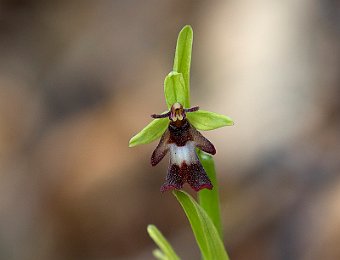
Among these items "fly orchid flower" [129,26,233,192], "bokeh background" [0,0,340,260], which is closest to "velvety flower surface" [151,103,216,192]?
"fly orchid flower" [129,26,233,192]

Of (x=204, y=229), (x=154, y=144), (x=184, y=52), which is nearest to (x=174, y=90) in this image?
(x=184, y=52)

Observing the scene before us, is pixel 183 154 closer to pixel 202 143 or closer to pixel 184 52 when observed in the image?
pixel 202 143

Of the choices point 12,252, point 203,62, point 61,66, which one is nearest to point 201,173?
point 12,252

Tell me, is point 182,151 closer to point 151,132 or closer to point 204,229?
point 151,132

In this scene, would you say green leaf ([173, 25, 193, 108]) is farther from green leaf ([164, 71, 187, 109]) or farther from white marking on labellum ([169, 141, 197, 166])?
white marking on labellum ([169, 141, 197, 166])

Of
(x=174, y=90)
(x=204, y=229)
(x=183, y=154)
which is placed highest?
(x=174, y=90)

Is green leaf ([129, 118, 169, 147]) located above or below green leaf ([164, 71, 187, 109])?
below

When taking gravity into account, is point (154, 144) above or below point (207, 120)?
above

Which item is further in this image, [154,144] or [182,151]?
[154,144]

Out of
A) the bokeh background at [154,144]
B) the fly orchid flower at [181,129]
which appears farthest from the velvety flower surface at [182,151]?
the bokeh background at [154,144]
